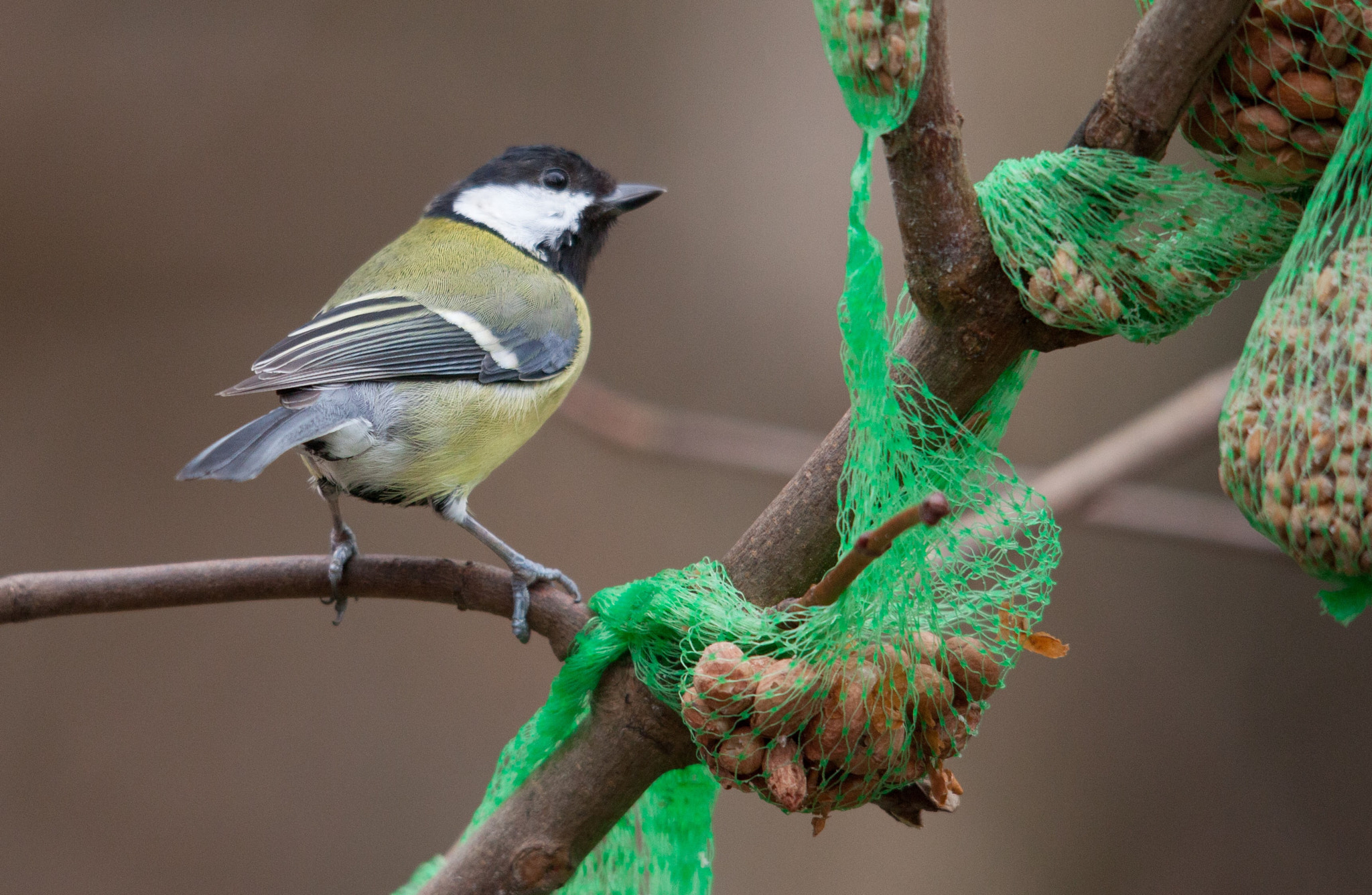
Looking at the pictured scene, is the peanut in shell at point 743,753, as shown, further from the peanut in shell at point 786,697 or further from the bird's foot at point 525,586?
the bird's foot at point 525,586

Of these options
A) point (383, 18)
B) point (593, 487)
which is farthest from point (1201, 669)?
point (383, 18)

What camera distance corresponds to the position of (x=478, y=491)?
3.08m

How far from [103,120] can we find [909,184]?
2716 mm

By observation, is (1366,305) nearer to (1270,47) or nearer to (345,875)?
(1270,47)

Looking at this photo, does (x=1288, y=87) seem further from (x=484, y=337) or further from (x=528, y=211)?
(x=528, y=211)

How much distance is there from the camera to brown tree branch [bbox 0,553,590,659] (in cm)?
117

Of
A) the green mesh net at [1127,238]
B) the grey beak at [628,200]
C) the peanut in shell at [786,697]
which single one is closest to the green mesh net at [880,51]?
the green mesh net at [1127,238]

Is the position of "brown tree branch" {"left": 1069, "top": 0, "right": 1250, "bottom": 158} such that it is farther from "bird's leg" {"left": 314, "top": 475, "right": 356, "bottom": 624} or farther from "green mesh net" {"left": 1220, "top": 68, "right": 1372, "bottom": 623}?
"bird's leg" {"left": 314, "top": 475, "right": 356, "bottom": 624}

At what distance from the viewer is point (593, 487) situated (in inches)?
122

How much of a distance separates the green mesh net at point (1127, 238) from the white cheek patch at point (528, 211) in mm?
1270

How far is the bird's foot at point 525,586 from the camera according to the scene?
1.15 meters

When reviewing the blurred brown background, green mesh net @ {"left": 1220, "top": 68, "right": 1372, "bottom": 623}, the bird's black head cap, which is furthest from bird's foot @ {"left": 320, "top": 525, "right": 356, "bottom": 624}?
the blurred brown background

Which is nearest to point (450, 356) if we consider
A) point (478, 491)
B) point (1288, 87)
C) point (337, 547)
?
point (337, 547)

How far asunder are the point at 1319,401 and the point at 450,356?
1.23m
